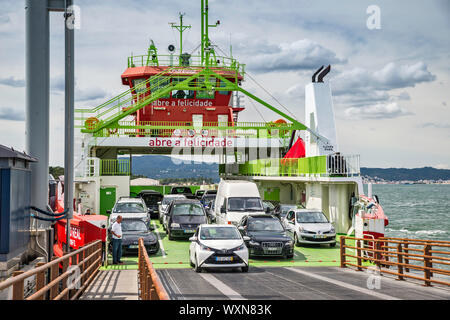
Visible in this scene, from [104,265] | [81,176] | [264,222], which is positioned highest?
[81,176]

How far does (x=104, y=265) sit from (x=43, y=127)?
22.3 ft

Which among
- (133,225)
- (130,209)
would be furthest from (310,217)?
(130,209)

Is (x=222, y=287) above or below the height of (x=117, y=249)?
below

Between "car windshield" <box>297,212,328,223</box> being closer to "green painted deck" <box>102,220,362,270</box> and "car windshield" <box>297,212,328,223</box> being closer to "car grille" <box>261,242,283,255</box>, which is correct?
"green painted deck" <box>102,220,362,270</box>

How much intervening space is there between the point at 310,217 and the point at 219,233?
678 cm

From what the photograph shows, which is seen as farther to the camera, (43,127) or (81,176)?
(81,176)

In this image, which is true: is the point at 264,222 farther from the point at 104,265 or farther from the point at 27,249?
the point at 27,249

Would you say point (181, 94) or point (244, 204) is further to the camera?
point (181, 94)

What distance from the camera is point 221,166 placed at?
52500mm

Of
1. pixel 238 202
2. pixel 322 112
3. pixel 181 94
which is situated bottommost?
pixel 238 202

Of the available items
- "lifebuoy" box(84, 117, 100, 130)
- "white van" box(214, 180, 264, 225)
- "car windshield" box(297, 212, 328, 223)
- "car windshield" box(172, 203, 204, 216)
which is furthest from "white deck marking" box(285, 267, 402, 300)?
"lifebuoy" box(84, 117, 100, 130)

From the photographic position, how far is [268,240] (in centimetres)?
1745

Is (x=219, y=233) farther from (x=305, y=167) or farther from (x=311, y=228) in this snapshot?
(x=305, y=167)
